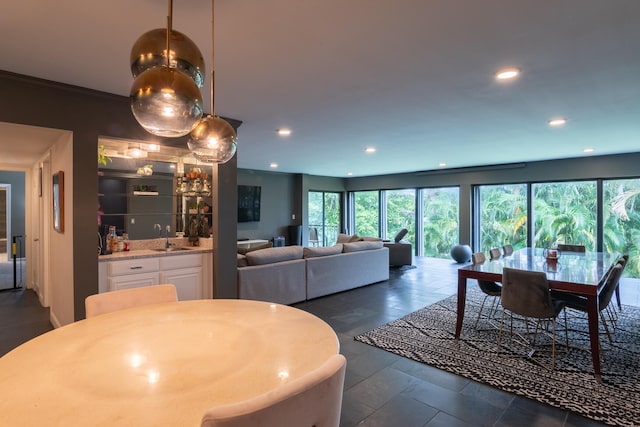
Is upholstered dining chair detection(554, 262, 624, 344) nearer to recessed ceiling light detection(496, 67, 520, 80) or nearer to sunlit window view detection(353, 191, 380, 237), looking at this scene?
recessed ceiling light detection(496, 67, 520, 80)

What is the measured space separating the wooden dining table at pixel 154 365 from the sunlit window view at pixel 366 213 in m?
9.04

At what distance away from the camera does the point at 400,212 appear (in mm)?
10031

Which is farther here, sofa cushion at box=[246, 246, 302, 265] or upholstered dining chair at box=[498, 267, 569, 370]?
sofa cushion at box=[246, 246, 302, 265]

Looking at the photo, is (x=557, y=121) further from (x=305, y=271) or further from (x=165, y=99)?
(x=165, y=99)

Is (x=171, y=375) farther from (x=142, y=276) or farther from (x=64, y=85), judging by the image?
(x=64, y=85)

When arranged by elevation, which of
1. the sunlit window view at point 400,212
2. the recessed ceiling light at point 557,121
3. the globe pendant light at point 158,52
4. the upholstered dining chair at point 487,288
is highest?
the recessed ceiling light at point 557,121

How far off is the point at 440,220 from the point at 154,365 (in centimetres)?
893

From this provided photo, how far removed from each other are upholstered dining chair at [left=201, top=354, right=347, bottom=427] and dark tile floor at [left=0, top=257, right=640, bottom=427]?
1476 millimetres

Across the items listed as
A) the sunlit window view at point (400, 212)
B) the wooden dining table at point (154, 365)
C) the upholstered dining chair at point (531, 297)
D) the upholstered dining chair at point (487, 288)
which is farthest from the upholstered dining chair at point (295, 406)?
the sunlit window view at point (400, 212)

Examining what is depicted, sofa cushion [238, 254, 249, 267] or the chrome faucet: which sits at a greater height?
the chrome faucet

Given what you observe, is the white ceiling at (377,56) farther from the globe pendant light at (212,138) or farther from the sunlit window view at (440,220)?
the sunlit window view at (440,220)

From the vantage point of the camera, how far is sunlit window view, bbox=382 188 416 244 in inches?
384

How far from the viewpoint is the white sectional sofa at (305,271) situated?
4.36 m

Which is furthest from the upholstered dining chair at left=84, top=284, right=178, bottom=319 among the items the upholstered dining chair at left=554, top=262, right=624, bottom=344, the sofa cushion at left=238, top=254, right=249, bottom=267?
the upholstered dining chair at left=554, top=262, right=624, bottom=344
